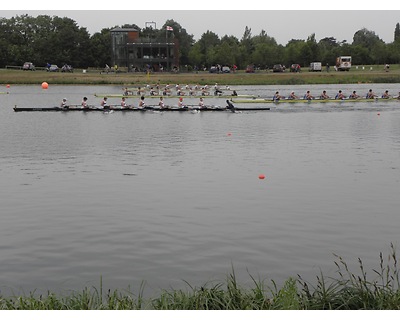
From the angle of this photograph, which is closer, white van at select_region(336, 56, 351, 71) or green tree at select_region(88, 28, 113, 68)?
white van at select_region(336, 56, 351, 71)

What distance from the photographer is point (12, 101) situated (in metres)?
69.6

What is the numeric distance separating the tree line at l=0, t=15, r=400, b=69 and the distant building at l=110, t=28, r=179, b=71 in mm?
5912

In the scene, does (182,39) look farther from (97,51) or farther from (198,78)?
(198,78)

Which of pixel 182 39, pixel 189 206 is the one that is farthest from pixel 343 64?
pixel 189 206

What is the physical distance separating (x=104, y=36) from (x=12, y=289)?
11961 cm

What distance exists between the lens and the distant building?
117562 millimetres

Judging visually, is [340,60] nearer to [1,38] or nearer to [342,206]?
[1,38]

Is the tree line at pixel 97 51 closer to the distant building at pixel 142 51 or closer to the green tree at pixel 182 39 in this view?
the green tree at pixel 182 39

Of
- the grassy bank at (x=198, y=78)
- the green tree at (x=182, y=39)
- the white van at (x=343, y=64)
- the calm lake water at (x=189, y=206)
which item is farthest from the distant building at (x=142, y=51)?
the calm lake water at (x=189, y=206)

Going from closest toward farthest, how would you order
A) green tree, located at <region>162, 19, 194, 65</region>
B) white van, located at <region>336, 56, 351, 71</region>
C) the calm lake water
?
the calm lake water < white van, located at <region>336, 56, 351, 71</region> < green tree, located at <region>162, 19, 194, 65</region>

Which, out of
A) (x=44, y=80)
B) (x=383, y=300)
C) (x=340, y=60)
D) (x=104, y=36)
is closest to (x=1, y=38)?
(x=104, y=36)

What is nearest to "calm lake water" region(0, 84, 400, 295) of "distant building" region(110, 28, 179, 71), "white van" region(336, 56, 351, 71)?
"distant building" region(110, 28, 179, 71)

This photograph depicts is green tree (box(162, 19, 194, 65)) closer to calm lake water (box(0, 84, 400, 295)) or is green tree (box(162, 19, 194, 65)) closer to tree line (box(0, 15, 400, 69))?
tree line (box(0, 15, 400, 69))

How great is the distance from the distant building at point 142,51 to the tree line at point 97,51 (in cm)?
591
